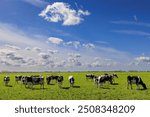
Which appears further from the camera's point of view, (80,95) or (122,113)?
(80,95)

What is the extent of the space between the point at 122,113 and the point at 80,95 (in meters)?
7.98

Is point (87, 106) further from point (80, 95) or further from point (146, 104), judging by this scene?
point (80, 95)

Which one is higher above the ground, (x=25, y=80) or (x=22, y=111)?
(x=25, y=80)

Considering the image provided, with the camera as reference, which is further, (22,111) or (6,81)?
(6,81)

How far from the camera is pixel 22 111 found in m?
19.6

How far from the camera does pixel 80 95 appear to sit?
1066 inches

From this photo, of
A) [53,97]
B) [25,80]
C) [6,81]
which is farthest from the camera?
[6,81]

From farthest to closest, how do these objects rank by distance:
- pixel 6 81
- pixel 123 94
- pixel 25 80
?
pixel 6 81
pixel 25 80
pixel 123 94

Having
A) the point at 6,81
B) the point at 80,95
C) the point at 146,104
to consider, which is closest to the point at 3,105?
the point at 80,95

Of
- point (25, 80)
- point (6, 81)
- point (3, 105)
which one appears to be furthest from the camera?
point (6, 81)

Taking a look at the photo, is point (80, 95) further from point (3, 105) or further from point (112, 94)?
point (3, 105)

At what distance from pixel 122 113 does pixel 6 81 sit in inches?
982

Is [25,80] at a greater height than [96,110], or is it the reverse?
[25,80]

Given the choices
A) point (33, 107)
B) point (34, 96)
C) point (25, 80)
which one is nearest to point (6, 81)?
point (25, 80)
